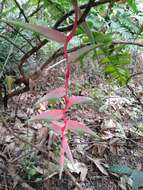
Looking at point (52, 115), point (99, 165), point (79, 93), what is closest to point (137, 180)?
point (99, 165)

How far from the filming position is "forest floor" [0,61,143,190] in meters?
1.22

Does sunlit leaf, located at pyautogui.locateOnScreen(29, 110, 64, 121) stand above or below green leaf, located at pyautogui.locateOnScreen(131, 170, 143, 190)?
above

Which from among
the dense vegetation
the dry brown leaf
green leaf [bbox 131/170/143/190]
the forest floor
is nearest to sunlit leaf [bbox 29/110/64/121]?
the dense vegetation

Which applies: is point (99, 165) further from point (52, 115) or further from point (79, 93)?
point (52, 115)

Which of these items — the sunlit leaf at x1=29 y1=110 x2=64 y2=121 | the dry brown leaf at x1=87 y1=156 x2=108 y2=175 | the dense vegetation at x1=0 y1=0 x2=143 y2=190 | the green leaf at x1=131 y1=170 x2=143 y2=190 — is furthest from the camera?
the dry brown leaf at x1=87 y1=156 x2=108 y2=175

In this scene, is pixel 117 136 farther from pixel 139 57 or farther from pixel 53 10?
pixel 139 57

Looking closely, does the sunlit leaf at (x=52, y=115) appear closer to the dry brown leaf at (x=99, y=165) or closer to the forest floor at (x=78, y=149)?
the forest floor at (x=78, y=149)

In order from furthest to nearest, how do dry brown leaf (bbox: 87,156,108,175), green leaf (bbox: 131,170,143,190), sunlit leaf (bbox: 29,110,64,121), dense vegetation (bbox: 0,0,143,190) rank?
dry brown leaf (bbox: 87,156,108,175)
green leaf (bbox: 131,170,143,190)
dense vegetation (bbox: 0,0,143,190)
sunlit leaf (bbox: 29,110,64,121)

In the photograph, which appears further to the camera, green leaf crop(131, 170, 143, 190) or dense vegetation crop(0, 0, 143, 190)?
green leaf crop(131, 170, 143, 190)

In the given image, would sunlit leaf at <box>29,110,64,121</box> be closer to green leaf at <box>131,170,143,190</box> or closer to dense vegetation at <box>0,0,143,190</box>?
dense vegetation at <box>0,0,143,190</box>

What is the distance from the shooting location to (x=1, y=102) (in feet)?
4.42

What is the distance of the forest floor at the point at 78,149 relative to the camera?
1.22 meters

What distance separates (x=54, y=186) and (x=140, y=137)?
0.61 meters

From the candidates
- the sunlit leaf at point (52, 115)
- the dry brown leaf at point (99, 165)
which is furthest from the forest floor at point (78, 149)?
the sunlit leaf at point (52, 115)
